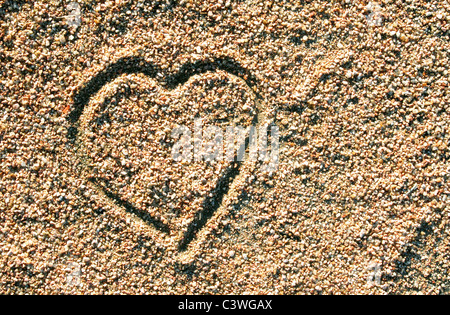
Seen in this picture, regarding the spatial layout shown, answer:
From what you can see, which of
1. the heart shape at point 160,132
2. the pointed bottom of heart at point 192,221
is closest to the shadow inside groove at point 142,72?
the heart shape at point 160,132

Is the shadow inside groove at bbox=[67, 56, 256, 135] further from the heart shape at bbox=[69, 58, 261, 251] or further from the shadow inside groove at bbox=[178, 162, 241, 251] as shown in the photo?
the shadow inside groove at bbox=[178, 162, 241, 251]

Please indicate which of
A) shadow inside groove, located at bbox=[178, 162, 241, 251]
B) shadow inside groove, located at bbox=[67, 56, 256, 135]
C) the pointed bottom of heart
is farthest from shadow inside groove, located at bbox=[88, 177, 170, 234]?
shadow inside groove, located at bbox=[67, 56, 256, 135]
